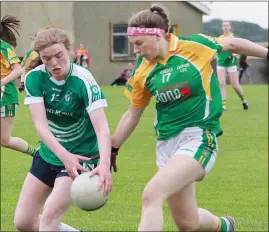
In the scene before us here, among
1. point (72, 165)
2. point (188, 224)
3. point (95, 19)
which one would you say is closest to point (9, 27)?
point (72, 165)

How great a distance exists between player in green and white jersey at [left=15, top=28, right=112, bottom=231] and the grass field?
172 centimetres

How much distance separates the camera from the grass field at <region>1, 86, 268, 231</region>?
9.02 metres

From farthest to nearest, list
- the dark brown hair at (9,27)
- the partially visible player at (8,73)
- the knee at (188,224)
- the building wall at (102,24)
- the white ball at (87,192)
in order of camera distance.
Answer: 1. the building wall at (102,24)
2. the partially visible player at (8,73)
3. the dark brown hair at (9,27)
4. the knee at (188,224)
5. the white ball at (87,192)

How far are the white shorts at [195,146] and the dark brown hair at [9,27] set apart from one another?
3.83m

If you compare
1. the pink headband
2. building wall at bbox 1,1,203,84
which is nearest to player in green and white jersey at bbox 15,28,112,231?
the pink headband

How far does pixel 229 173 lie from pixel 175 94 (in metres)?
5.78

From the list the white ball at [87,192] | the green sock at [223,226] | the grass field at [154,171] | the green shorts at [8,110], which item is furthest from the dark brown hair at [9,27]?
the white ball at [87,192]

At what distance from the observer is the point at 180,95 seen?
655cm

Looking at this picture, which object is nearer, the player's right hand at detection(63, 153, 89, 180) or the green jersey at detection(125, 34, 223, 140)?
the player's right hand at detection(63, 153, 89, 180)

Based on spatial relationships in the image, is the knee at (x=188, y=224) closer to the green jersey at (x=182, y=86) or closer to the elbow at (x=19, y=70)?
the green jersey at (x=182, y=86)

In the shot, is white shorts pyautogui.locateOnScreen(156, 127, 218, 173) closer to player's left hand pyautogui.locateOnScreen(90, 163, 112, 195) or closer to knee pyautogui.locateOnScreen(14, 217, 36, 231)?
player's left hand pyautogui.locateOnScreen(90, 163, 112, 195)

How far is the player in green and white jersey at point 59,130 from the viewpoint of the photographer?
6.47 meters

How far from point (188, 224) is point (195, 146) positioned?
69 cm

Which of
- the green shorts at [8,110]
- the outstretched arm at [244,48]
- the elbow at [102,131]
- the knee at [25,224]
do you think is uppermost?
the outstretched arm at [244,48]
